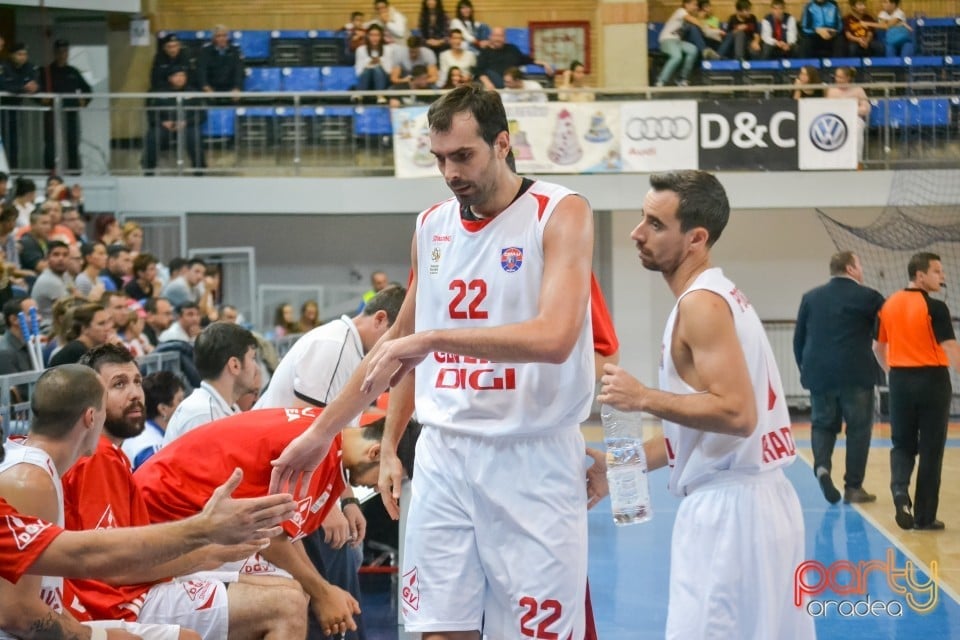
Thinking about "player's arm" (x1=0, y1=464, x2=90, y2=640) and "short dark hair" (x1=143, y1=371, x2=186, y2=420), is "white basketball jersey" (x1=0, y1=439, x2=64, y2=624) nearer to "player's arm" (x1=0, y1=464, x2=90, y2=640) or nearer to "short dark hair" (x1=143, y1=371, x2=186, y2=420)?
"player's arm" (x1=0, y1=464, x2=90, y2=640)

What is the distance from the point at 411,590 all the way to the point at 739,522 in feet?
3.32

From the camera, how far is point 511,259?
11.9ft

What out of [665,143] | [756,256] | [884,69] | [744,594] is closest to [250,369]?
[744,594]

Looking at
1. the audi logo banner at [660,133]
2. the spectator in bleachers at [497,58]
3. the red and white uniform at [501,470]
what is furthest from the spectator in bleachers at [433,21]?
the red and white uniform at [501,470]

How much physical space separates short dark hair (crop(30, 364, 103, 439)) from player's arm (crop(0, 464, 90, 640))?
0.17m

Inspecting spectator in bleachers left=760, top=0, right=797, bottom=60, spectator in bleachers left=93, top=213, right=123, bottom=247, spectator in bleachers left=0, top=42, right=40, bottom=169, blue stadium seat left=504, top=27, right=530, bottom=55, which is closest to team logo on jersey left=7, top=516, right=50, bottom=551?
spectator in bleachers left=93, top=213, right=123, bottom=247

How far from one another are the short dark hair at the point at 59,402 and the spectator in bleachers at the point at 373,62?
14.2 meters

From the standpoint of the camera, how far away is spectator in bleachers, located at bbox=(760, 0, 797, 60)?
1862cm

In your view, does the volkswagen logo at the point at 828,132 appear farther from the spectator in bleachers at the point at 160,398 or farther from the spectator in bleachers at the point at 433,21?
the spectator in bleachers at the point at 160,398

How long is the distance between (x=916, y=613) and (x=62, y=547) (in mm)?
5393

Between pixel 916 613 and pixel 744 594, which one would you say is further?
pixel 916 613

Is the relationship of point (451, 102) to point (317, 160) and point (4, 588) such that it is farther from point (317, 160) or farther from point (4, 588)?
point (317, 160)

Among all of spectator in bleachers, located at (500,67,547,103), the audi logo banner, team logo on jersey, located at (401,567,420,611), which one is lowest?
team logo on jersey, located at (401,567,420,611)

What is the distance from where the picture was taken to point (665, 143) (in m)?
15.9
